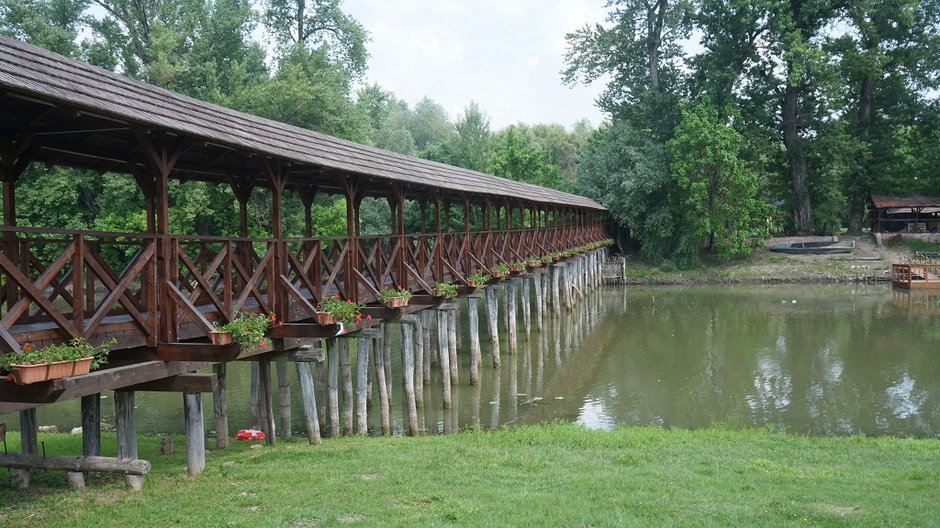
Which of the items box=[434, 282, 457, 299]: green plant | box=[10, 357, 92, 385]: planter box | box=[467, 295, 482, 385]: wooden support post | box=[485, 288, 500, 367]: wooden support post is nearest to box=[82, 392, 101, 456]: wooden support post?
box=[10, 357, 92, 385]: planter box

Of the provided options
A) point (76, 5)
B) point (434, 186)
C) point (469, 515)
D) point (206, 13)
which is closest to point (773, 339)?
point (434, 186)

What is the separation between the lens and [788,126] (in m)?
43.6

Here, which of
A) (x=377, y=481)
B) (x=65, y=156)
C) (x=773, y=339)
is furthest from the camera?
(x=773, y=339)

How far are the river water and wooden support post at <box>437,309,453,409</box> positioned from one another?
0.29 metres

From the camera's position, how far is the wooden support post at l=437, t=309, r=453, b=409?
15250 mm

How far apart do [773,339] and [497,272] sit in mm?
9266

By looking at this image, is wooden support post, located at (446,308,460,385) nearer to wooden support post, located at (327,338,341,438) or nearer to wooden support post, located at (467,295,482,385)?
wooden support post, located at (467,295,482,385)

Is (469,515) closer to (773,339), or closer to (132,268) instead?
(132,268)

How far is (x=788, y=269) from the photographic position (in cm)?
3984

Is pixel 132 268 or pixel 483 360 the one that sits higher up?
pixel 132 268

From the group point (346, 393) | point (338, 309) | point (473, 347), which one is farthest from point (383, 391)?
point (473, 347)

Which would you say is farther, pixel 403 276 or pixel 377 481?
pixel 403 276

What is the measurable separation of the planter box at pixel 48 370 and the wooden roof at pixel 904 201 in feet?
150

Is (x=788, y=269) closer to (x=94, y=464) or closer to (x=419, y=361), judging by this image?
(x=419, y=361)
